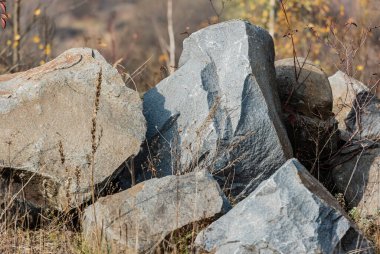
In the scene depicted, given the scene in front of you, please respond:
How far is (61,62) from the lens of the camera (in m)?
5.52

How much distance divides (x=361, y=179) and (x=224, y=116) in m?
1.33

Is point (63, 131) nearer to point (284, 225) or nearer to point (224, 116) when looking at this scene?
point (224, 116)

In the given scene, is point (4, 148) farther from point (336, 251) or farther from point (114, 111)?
point (336, 251)

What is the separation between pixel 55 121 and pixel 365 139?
2.50 metres

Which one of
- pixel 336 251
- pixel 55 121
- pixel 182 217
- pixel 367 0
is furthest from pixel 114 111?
pixel 367 0

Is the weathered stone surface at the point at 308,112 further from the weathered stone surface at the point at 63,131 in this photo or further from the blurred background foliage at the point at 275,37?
the weathered stone surface at the point at 63,131

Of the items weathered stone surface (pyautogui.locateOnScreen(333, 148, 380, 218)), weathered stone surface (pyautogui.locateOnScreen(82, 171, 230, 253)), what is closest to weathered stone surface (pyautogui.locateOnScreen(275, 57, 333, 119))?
weathered stone surface (pyautogui.locateOnScreen(333, 148, 380, 218))

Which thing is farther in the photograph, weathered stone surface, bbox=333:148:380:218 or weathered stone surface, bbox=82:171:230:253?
weathered stone surface, bbox=333:148:380:218

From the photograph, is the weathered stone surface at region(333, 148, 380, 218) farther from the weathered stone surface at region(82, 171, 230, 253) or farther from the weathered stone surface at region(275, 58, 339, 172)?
the weathered stone surface at region(82, 171, 230, 253)

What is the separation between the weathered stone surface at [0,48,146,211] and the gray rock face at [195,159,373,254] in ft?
3.34

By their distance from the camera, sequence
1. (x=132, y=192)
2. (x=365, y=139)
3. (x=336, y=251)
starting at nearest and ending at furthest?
(x=336, y=251)
(x=132, y=192)
(x=365, y=139)

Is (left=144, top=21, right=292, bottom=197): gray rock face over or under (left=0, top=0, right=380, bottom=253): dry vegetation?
over

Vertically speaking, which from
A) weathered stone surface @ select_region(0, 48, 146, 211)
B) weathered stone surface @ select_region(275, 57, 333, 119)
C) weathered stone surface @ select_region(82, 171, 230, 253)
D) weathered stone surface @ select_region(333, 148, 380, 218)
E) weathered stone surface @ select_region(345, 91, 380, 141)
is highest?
weathered stone surface @ select_region(0, 48, 146, 211)

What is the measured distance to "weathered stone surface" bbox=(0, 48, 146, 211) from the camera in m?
5.00
